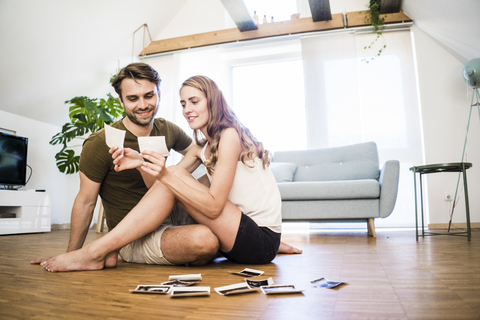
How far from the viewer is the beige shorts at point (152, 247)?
4.65ft

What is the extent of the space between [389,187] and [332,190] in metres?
0.45

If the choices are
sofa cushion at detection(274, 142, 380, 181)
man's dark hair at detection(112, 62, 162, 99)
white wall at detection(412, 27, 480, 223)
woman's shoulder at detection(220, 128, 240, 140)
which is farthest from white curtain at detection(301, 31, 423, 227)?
woman's shoulder at detection(220, 128, 240, 140)

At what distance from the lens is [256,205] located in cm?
138

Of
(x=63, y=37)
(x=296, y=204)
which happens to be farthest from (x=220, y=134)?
(x=63, y=37)

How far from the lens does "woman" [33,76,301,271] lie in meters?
1.24

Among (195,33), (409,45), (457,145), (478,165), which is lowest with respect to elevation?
(478,165)

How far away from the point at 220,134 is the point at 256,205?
1.07 feet

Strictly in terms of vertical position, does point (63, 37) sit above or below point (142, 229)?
above

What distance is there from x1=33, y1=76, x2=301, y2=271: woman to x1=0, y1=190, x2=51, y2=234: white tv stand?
2.76 metres

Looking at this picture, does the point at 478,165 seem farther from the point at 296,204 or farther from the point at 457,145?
the point at 296,204

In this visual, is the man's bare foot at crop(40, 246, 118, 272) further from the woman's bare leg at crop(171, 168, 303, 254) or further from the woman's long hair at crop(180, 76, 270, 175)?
the woman's long hair at crop(180, 76, 270, 175)

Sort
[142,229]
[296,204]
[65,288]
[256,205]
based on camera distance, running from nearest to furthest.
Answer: [65,288], [142,229], [256,205], [296,204]

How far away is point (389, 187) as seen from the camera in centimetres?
277

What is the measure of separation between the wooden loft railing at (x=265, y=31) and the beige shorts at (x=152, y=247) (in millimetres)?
3702
